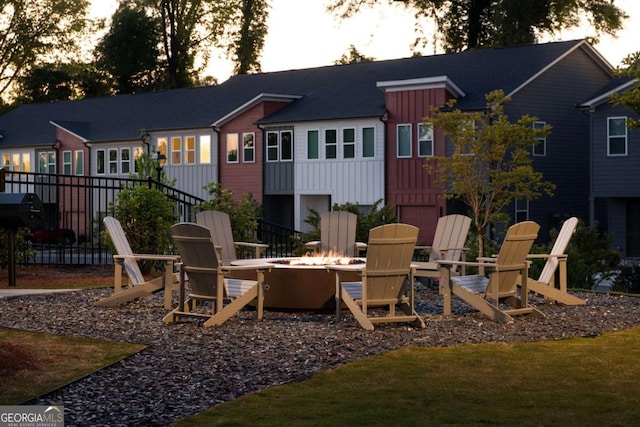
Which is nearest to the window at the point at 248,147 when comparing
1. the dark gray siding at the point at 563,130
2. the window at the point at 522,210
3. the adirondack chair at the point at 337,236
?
the dark gray siding at the point at 563,130

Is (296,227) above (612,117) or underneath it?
underneath

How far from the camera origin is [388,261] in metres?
11.3

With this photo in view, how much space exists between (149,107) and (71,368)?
39.5 meters

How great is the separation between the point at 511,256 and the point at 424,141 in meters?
22.3

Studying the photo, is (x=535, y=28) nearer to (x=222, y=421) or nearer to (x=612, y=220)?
(x=612, y=220)

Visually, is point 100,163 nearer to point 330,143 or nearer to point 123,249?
A: point 330,143

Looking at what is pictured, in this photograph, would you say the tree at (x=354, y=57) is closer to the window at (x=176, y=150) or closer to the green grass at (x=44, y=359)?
the window at (x=176, y=150)

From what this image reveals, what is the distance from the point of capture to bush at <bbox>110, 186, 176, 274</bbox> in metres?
18.9

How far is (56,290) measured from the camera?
603 inches

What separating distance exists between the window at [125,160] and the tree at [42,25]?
4.95 meters

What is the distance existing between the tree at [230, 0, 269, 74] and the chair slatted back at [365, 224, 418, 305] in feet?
159

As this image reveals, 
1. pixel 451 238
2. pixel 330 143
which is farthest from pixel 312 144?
pixel 451 238

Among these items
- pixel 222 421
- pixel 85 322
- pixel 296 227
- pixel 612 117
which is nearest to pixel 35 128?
pixel 296 227

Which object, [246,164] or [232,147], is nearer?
[246,164]
